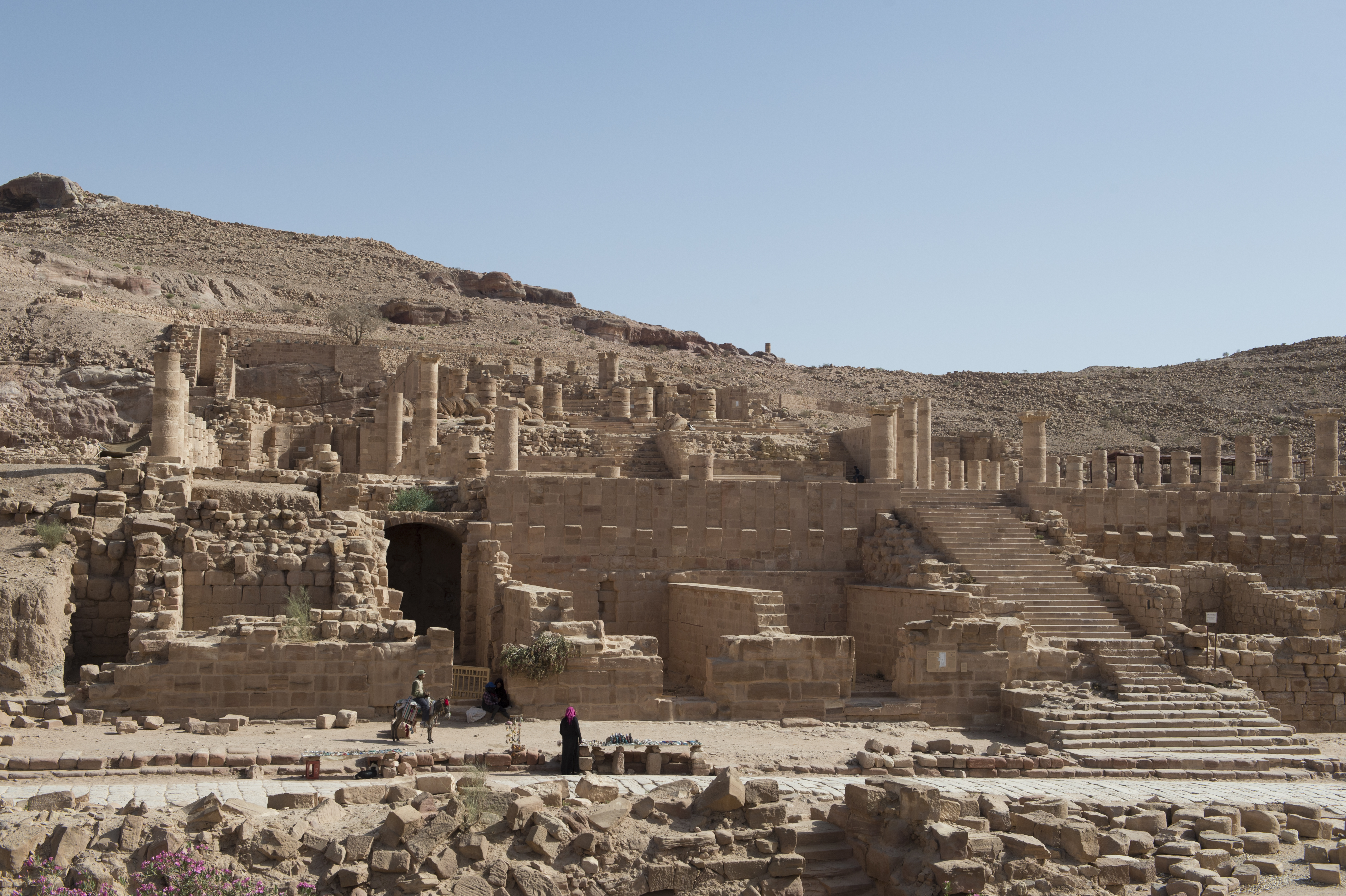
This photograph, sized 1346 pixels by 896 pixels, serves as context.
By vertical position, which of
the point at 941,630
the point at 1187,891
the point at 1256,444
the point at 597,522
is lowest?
the point at 1187,891

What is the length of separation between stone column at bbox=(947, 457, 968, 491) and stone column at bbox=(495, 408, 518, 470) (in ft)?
43.9

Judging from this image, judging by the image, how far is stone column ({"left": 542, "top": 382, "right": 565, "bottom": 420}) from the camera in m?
37.8

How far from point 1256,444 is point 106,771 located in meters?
55.0

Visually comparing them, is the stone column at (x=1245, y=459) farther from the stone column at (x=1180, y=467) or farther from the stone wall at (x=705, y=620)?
the stone wall at (x=705, y=620)

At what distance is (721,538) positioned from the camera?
821 inches

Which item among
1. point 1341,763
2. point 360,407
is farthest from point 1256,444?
point 1341,763

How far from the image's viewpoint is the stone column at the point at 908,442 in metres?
28.2

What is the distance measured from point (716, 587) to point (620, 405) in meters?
20.3

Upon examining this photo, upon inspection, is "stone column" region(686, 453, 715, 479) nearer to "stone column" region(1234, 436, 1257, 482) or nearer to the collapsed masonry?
the collapsed masonry

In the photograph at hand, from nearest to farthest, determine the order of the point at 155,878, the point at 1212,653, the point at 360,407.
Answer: the point at 155,878 < the point at 1212,653 < the point at 360,407

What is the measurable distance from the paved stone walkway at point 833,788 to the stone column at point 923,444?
16300 millimetres

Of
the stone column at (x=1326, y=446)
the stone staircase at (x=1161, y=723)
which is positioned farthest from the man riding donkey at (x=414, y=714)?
the stone column at (x=1326, y=446)

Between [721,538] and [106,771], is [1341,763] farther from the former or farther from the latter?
[106,771]

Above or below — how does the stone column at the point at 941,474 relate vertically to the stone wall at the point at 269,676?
above
